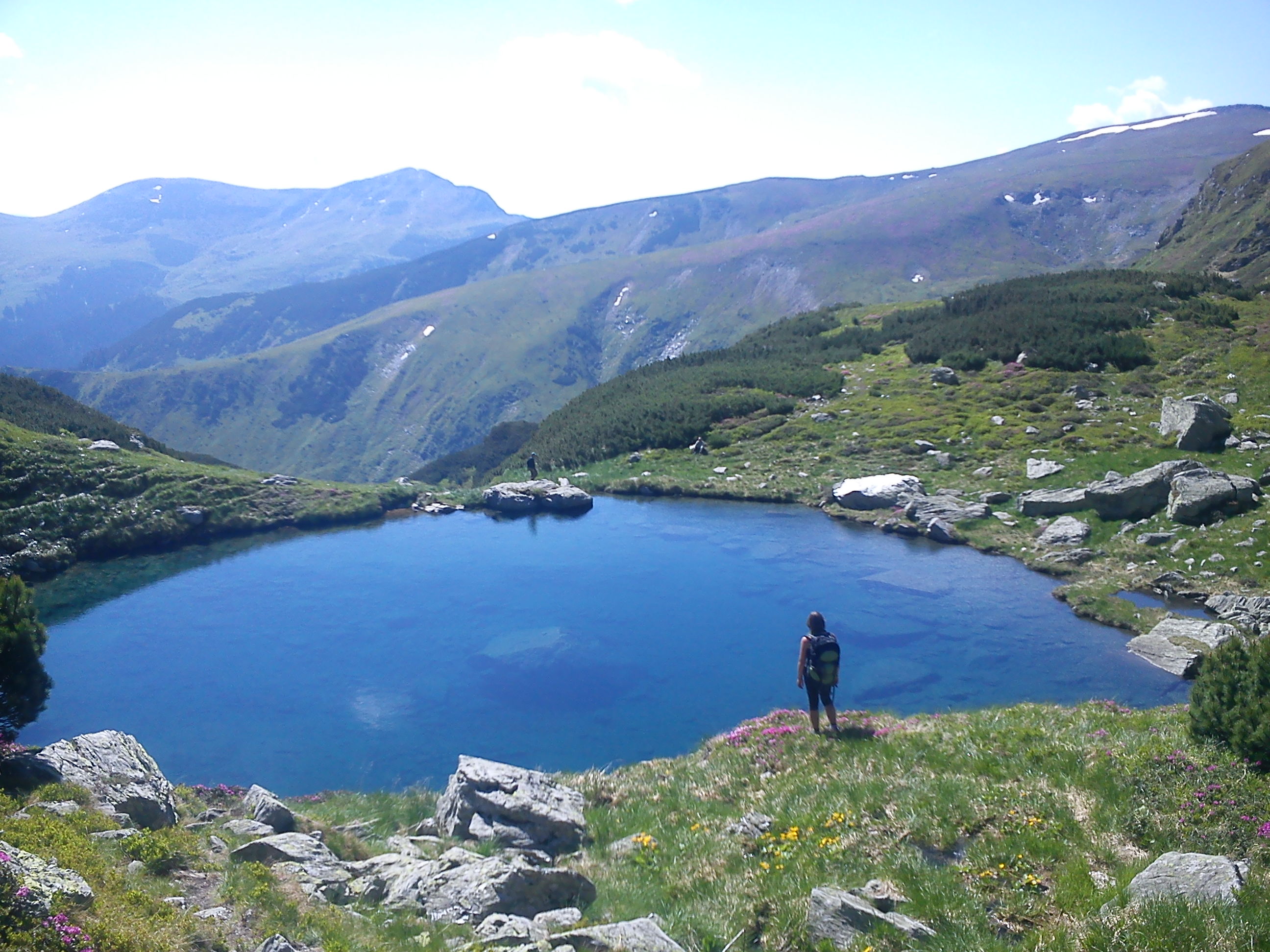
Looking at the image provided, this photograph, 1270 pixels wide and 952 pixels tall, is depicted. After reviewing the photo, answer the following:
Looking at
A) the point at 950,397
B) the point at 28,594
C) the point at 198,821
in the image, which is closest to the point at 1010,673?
the point at 198,821

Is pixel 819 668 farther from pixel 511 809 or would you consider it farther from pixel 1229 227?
pixel 1229 227

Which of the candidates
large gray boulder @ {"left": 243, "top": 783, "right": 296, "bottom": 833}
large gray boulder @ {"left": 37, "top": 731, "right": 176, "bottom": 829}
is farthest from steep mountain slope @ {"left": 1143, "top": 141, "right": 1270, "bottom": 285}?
large gray boulder @ {"left": 37, "top": 731, "right": 176, "bottom": 829}

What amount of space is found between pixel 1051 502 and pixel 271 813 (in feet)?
113

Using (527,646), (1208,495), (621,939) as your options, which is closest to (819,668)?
Answer: (621,939)

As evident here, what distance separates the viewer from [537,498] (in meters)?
49.4

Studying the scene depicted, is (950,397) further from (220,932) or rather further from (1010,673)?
(220,932)

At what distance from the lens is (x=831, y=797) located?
1299cm

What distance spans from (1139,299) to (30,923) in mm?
73485

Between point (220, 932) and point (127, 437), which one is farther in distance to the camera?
point (127, 437)

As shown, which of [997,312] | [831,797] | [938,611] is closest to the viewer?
[831,797]

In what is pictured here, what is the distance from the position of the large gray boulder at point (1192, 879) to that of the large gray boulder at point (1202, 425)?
116 feet

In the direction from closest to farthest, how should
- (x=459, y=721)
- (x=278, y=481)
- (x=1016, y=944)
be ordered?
(x=1016, y=944) → (x=459, y=721) → (x=278, y=481)

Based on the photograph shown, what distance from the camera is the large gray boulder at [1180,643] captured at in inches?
875

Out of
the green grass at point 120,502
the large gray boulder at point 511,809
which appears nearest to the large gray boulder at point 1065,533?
the large gray boulder at point 511,809
